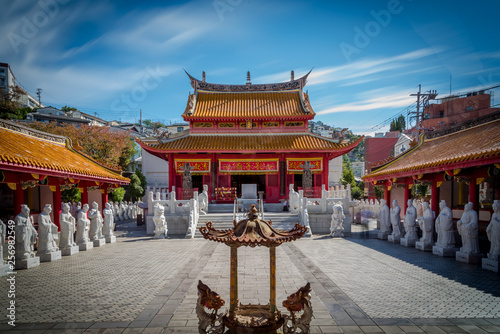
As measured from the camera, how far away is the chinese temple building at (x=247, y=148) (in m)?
19.9

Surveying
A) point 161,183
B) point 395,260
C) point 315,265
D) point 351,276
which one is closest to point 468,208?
point 395,260

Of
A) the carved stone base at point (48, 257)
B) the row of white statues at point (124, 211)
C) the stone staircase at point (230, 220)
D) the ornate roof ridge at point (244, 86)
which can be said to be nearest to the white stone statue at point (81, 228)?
the carved stone base at point (48, 257)

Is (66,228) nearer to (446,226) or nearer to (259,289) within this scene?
(259,289)

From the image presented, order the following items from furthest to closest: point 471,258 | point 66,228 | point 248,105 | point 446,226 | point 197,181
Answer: point 248,105, point 197,181, point 66,228, point 446,226, point 471,258

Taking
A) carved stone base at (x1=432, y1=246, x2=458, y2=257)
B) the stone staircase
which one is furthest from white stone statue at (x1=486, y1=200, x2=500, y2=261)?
the stone staircase

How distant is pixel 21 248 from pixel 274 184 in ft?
49.9

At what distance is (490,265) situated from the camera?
24.8 feet

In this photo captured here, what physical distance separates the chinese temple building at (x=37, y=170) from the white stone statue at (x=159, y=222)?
291 cm

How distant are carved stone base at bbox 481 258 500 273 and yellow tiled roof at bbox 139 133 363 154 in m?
11.9

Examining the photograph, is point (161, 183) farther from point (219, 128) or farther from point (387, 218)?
point (387, 218)

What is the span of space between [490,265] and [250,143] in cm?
1502

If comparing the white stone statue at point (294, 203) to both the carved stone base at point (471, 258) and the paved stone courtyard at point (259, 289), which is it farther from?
the carved stone base at point (471, 258)

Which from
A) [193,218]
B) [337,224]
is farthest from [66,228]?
[337,224]

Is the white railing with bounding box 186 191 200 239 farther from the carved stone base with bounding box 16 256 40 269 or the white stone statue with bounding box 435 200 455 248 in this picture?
the white stone statue with bounding box 435 200 455 248
